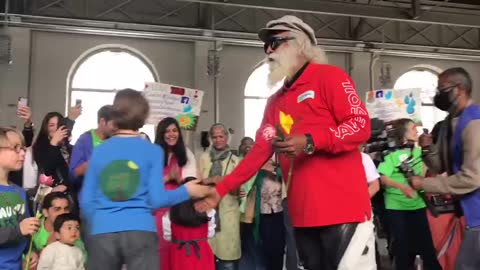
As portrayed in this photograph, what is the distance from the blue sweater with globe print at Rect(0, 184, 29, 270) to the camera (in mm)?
2674

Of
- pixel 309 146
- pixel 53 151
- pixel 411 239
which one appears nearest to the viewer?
pixel 309 146

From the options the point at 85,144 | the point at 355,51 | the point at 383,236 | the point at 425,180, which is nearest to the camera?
the point at 425,180

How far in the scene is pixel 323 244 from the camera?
6.70 ft

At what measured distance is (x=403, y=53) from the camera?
38.9ft

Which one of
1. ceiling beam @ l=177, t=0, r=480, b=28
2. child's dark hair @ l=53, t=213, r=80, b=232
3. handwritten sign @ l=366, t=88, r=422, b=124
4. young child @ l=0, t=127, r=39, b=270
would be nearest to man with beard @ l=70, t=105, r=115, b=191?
child's dark hair @ l=53, t=213, r=80, b=232

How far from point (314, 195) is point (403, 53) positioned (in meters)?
10.5

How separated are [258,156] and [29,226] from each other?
1177mm

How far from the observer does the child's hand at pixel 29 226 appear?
2625mm

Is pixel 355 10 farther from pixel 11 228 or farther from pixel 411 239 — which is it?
pixel 11 228

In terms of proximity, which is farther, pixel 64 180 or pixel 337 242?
pixel 64 180

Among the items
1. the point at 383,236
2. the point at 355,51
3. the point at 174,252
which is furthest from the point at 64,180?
the point at 355,51

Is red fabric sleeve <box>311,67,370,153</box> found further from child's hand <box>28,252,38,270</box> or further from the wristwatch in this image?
child's hand <box>28,252,38,270</box>

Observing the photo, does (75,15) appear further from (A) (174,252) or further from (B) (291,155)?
(B) (291,155)

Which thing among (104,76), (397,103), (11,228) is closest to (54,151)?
(11,228)
